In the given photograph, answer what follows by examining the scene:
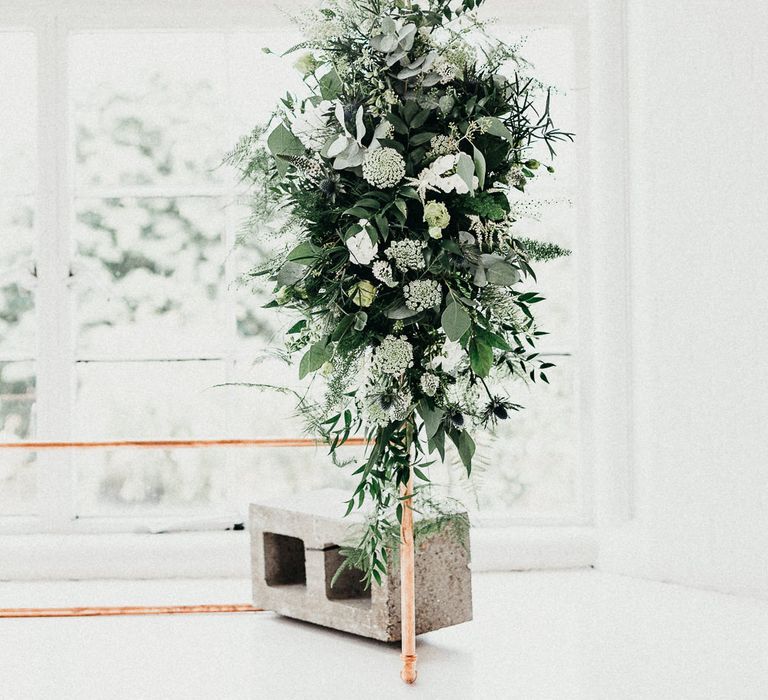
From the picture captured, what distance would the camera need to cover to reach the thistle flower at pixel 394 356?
2123 millimetres

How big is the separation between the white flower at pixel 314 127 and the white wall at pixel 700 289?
147 centimetres

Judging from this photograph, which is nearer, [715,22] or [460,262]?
[460,262]

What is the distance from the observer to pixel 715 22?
3.07 metres

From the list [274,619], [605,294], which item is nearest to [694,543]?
[605,294]

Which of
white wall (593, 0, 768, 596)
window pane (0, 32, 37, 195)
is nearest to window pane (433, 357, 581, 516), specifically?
white wall (593, 0, 768, 596)

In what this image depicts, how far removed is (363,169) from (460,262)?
0.30 metres

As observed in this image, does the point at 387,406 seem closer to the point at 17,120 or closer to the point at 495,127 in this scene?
the point at 495,127

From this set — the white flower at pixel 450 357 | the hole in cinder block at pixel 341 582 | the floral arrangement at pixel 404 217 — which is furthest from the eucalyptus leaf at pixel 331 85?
the hole in cinder block at pixel 341 582

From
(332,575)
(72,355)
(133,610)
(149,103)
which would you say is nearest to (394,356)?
(332,575)

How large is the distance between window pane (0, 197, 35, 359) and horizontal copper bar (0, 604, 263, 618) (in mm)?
1093

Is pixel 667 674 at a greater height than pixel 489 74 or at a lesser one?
lesser

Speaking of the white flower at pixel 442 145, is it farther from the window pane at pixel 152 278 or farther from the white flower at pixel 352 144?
the window pane at pixel 152 278

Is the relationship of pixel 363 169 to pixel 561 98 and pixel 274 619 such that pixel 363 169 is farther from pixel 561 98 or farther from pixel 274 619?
pixel 561 98

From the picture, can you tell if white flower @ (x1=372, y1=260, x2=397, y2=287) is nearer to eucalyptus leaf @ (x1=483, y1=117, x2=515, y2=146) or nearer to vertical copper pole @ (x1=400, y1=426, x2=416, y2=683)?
eucalyptus leaf @ (x1=483, y1=117, x2=515, y2=146)
